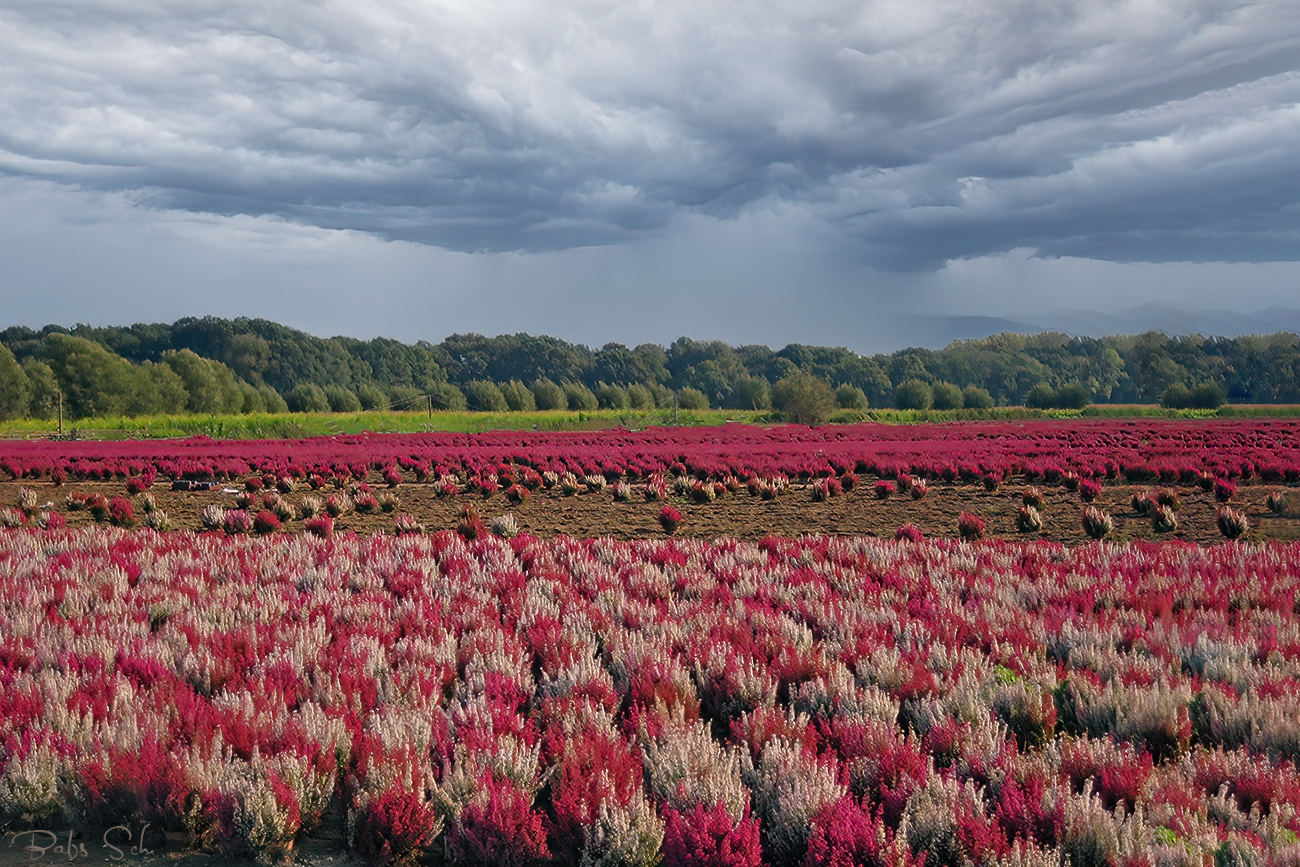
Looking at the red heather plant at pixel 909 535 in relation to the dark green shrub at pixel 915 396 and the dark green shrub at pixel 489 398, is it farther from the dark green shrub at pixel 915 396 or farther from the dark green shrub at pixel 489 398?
the dark green shrub at pixel 915 396

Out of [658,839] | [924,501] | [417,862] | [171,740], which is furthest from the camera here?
[924,501]

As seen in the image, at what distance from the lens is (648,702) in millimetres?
4754

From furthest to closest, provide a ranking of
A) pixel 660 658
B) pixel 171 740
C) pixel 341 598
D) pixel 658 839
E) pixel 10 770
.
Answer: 1. pixel 341 598
2. pixel 660 658
3. pixel 171 740
4. pixel 10 770
5. pixel 658 839

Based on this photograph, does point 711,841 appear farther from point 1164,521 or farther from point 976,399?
point 976,399

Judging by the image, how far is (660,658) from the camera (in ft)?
17.2

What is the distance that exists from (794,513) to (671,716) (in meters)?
10.8

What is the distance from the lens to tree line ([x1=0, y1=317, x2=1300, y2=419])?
83312 millimetres

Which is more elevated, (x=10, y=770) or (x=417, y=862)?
(x=10, y=770)

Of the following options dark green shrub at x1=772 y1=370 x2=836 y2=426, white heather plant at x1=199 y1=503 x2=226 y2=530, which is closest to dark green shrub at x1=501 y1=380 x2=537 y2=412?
dark green shrub at x1=772 y1=370 x2=836 y2=426

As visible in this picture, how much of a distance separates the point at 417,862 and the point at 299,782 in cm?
67

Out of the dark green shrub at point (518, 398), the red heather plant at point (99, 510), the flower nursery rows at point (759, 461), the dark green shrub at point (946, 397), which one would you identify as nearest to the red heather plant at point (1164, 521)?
the flower nursery rows at point (759, 461)

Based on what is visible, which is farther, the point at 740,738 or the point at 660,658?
the point at 660,658

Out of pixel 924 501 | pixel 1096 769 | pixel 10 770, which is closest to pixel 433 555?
pixel 10 770

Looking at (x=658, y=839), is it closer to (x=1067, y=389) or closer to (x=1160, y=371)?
(x=1067, y=389)
